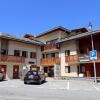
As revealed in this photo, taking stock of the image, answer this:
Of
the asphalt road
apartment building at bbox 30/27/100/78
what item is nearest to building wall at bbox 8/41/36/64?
apartment building at bbox 30/27/100/78

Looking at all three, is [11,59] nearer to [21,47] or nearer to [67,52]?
[21,47]

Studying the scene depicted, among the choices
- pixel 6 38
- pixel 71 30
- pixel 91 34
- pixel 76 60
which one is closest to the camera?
pixel 91 34

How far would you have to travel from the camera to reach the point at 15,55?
3922 centimetres

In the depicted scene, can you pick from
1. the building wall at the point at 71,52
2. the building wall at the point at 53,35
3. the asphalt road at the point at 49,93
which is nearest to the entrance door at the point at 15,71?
the building wall at the point at 71,52

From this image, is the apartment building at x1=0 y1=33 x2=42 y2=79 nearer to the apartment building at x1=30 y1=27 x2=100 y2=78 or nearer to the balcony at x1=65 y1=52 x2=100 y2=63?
the apartment building at x1=30 y1=27 x2=100 y2=78

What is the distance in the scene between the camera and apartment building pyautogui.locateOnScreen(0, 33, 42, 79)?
122 feet

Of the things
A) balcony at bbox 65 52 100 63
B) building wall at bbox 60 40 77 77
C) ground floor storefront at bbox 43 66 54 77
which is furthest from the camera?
ground floor storefront at bbox 43 66 54 77

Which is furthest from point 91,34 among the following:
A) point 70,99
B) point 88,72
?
point 70,99

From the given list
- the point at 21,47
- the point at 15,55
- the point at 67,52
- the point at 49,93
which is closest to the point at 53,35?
the point at 67,52

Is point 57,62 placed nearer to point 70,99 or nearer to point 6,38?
point 6,38

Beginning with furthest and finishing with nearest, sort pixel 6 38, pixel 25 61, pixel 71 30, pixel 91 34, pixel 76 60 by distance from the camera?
1. pixel 71 30
2. pixel 25 61
3. pixel 6 38
4. pixel 76 60
5. pixel 91 34

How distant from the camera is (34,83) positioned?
85.3 ft

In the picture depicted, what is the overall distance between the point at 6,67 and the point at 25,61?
4489 mm

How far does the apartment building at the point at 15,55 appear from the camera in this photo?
37.2 m
